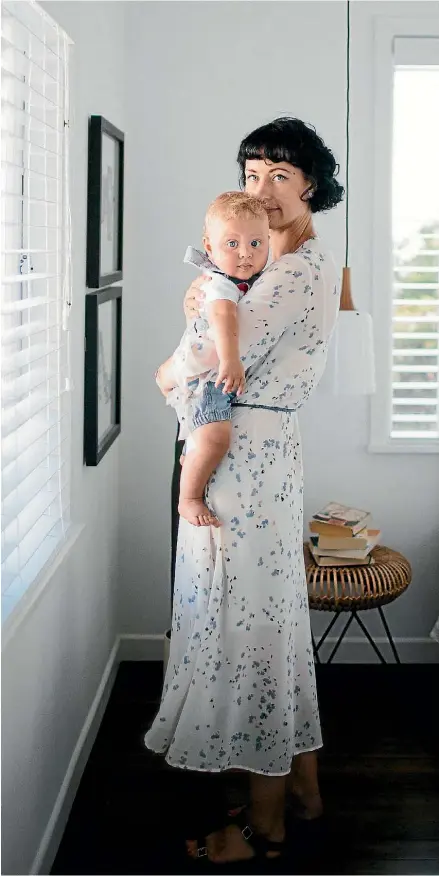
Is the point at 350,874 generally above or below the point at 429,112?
below

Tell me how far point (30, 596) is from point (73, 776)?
A: 774 millimetres

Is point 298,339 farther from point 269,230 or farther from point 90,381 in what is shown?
point 90,381

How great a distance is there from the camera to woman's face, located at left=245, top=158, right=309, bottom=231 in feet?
6.88

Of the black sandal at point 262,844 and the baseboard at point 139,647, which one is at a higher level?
the baseboard at point 139,647

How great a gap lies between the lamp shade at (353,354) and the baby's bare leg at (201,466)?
0.91 meters

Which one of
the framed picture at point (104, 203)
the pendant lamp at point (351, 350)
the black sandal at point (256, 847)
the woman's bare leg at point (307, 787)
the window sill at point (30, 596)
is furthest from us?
the pendant lamp at point (351, 350)

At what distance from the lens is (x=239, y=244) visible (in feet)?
6.45

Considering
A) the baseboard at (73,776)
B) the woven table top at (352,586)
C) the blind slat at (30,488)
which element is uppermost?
the blind slat at (30,488)

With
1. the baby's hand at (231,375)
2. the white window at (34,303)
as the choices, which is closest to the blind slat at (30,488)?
the white window at (34,303)

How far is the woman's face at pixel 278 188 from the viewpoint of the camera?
6.88 ft

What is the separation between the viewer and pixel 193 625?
2141mm

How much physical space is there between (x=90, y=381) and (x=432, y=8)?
174 cm

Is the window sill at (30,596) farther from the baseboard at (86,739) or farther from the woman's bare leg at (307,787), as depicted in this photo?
the woman's bare leg at (307,787)

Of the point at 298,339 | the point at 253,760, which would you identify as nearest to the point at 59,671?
the point at 253,760
